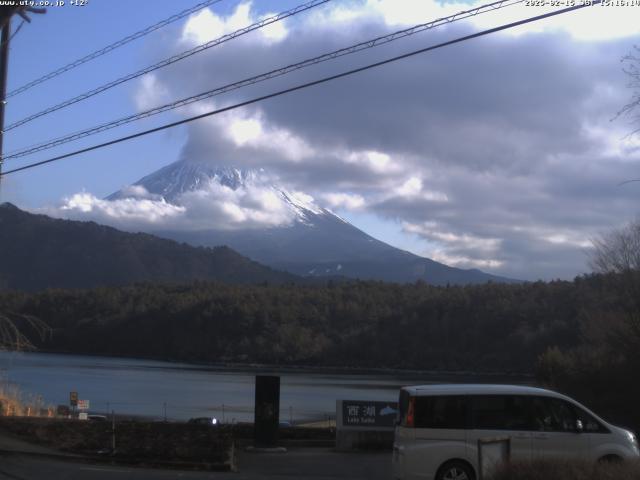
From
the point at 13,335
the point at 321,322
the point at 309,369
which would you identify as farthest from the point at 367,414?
the point at 321,322

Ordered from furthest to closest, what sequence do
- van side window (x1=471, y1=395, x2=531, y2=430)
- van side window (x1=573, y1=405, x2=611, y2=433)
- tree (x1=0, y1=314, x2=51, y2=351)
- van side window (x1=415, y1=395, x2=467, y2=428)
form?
tree (x1=0, y1=314, x2=51, y2=351)
van side window (x1=573, y1=405, x2=611, y2=433)
van side window (x1=471, y1=395, x2=531, y2=430)
van side window (x1=415, y1=395, x2=467, y2=428)

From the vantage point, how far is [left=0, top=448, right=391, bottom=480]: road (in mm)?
14961

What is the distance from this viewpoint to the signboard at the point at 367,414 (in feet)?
62.8

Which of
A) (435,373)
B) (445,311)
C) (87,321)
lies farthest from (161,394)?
(87,321)

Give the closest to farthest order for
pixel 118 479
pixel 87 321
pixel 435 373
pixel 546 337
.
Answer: pixel 118 479
pixel 546 337
pixel 435 373
pixel 87 321

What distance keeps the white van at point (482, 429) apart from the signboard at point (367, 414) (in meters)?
6.35

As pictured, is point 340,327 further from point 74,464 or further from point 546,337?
point 74,464

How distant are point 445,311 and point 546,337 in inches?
1229

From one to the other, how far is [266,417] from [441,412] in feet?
23.1

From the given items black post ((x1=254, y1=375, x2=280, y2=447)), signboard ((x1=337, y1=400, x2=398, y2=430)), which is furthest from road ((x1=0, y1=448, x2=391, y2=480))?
signboard ((x1=337, y1=400, x2=398, y2=430))

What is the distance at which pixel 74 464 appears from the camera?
16547mm

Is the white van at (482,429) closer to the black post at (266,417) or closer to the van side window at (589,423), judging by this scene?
the van side window at (589,423)

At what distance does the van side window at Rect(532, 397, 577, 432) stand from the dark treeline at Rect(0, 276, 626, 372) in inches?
2632

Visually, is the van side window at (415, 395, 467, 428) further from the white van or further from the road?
the road
